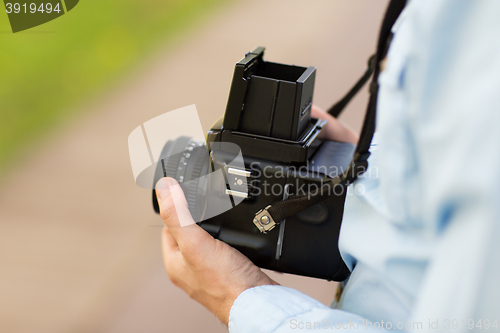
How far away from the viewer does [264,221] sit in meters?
0.65

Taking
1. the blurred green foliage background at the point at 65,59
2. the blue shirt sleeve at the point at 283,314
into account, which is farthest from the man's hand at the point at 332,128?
the blurred green foliage background at the point at 65,59

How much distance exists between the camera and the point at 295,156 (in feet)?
2.09

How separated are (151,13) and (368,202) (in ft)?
9.30

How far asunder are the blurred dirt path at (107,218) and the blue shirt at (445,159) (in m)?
0.59

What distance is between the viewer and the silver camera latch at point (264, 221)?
65 centimetres

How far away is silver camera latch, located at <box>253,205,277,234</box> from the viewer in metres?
0.65

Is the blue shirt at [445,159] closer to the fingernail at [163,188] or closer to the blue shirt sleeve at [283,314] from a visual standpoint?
the blue shirt sleeve at [283,314]

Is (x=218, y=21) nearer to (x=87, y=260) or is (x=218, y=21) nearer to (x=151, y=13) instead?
(x=151, y=13)

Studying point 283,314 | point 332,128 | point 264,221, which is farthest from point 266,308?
point 332,128

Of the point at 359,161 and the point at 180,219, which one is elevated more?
the point at 359,161

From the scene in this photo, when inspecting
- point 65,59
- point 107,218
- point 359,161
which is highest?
point 359,161

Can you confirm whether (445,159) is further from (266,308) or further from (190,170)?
(190,170)

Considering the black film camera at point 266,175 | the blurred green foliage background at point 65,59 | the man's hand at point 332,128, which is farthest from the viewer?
the blurred green foliage background at point 65,59

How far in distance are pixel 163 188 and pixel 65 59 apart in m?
1.98
